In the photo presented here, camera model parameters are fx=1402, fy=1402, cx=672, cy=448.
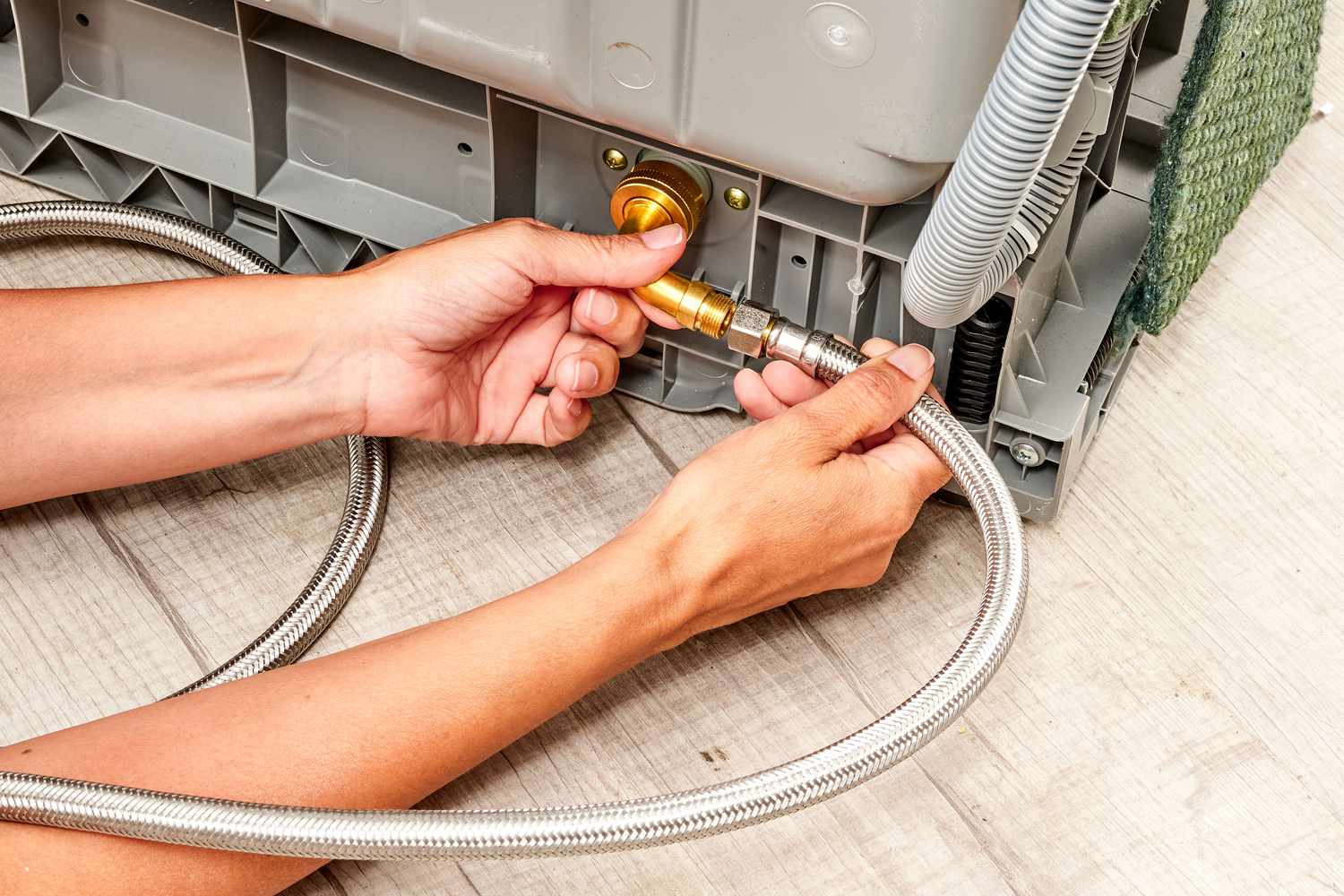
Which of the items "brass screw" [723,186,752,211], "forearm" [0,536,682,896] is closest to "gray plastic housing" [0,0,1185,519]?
"brass screw" [723,186,752,211]

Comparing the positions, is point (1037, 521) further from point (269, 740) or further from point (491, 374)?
point (269, 740)

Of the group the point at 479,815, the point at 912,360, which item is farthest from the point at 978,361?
the point at 479,815

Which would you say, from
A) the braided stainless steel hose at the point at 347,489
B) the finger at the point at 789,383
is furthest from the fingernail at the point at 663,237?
the braided stainless steel hose at the point at 347,489

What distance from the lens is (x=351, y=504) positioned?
92 cm

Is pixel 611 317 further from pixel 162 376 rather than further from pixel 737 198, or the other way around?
pixel 162 376

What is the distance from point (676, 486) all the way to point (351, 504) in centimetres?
24

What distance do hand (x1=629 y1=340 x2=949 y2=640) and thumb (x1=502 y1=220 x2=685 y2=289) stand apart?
0.12 metres

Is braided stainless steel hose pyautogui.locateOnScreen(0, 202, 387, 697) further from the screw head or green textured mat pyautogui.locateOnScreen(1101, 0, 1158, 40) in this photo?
green textured mat pyautogui.locateOnScreen(1101, 0, 1158, 40)

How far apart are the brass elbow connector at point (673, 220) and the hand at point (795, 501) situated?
91 millimetres

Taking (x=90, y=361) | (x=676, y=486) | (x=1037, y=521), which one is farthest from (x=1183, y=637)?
(x=90, y=361)

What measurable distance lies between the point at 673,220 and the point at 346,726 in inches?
14.4

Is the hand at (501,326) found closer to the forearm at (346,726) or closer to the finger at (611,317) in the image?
the finger at (611,317)

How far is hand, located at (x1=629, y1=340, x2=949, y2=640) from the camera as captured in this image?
0.79 m

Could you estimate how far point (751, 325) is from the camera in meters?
0.86
